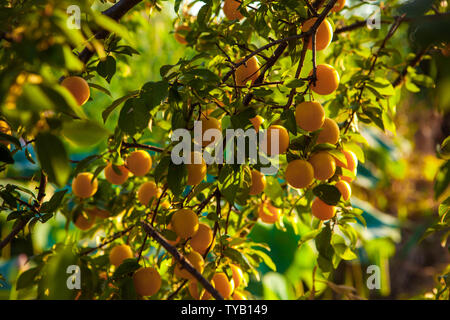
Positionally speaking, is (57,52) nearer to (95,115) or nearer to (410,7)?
(410,7)

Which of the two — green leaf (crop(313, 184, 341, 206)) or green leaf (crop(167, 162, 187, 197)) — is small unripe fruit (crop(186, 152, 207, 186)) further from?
green leaf (crop(313, 184, 341, 206))

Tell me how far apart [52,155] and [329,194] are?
0.40 m

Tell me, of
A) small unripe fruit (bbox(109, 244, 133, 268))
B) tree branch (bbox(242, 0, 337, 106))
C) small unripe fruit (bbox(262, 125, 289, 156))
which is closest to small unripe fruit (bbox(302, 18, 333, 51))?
tree branch (bbox(242, 0, 337, 106))

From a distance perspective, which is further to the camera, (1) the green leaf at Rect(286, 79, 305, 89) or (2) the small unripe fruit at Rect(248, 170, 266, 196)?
(2) the small unripe fruit at Rect(248, 170, 266, 196)

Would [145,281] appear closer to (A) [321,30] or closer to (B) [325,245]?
(B) [325,245]

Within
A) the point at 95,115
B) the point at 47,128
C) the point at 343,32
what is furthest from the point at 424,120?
the point at 47,128

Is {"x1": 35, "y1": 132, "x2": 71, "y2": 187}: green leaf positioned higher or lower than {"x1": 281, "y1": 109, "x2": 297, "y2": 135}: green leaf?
lower

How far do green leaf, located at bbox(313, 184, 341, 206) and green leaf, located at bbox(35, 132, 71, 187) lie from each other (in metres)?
0.38

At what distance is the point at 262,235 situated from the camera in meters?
2.70

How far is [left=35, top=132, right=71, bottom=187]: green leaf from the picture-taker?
33cm

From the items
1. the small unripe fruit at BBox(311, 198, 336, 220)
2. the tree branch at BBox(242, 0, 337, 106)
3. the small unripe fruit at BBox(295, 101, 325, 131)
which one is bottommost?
the small unripe fruit at BBox(311, 198, 336, 220)

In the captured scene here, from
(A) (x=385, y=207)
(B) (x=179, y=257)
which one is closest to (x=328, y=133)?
(B) (x=179, y=257)

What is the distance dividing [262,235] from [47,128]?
2.44 m
